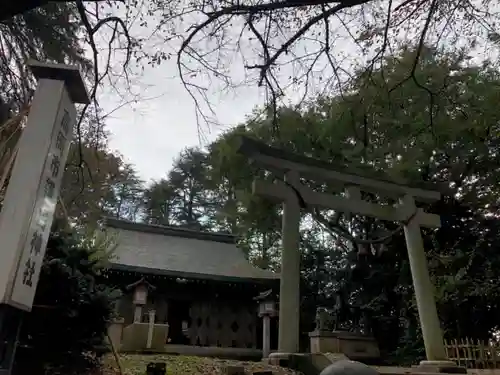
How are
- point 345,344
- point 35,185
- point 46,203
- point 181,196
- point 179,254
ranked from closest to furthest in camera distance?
point 35,185
point 46,203
point 345,344
point 179,254
point 181,196

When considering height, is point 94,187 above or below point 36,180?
above

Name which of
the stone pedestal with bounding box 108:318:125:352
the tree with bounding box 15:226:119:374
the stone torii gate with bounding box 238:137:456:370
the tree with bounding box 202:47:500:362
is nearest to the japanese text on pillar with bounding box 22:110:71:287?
the tree with bounding box 15:226:119:374

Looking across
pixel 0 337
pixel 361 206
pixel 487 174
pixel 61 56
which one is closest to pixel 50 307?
pixel 0 337

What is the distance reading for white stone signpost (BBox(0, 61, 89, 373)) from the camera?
2926 millimetres

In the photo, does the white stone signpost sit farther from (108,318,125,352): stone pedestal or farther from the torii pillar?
(108,318,125,352): stone pedestal

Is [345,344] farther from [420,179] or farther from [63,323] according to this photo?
[63,323]

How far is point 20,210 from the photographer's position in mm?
3051

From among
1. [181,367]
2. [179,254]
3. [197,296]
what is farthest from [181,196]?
[181,367]

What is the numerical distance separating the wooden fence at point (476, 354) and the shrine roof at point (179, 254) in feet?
16.8

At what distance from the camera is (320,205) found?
8289mm

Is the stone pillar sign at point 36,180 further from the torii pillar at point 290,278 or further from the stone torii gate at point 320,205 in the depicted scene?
the torii pillar at point 290,278

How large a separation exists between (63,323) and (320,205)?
482cm

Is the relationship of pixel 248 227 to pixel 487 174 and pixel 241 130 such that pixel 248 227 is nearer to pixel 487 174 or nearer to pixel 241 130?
pixel 241 130

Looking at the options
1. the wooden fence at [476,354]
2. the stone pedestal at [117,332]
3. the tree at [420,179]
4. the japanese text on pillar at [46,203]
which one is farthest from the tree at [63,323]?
the wooden fence at [476,354]
